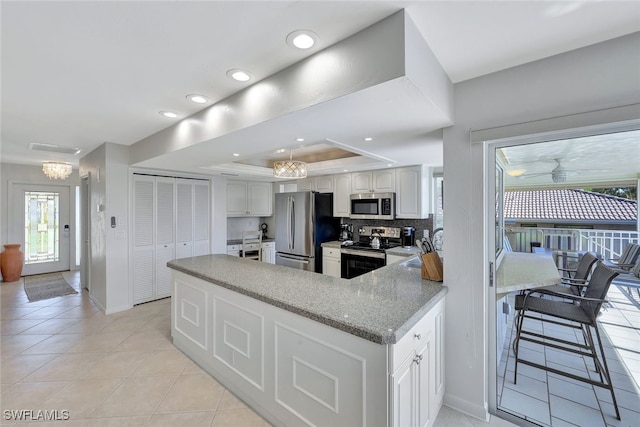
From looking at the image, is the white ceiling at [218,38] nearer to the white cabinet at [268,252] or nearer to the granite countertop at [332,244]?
the granite countertop at [332,244]

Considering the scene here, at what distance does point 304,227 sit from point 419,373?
3207 millimetres

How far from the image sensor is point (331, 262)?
438cm

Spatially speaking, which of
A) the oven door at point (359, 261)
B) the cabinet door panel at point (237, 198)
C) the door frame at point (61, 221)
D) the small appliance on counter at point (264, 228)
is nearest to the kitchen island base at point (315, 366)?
the oven door at point (359, 261)

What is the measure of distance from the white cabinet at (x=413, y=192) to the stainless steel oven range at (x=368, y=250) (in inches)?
19.5

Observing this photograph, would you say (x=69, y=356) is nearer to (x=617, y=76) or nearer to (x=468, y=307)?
(x=468, y=307)

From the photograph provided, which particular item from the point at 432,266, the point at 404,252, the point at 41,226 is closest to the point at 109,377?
the point at 432,266

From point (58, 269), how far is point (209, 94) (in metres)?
6.64

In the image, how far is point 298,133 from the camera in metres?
2.04

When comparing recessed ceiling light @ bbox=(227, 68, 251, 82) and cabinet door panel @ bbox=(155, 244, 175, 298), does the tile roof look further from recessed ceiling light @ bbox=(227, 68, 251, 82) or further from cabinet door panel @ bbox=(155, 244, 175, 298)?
cabinet door panel @ bbox=(155, 244, 175, 298)

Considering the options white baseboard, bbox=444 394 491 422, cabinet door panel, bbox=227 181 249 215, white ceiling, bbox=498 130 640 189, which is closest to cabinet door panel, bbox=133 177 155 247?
cabinet door panel, bbox=227 181 249 215

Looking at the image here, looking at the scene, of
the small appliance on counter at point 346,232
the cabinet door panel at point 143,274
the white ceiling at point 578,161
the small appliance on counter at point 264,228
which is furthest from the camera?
the small appliance on counter at point 264,228

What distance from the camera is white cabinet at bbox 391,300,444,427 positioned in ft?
4.19

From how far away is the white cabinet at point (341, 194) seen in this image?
447cm

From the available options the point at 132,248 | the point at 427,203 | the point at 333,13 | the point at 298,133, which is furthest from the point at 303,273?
the point at 132,248
